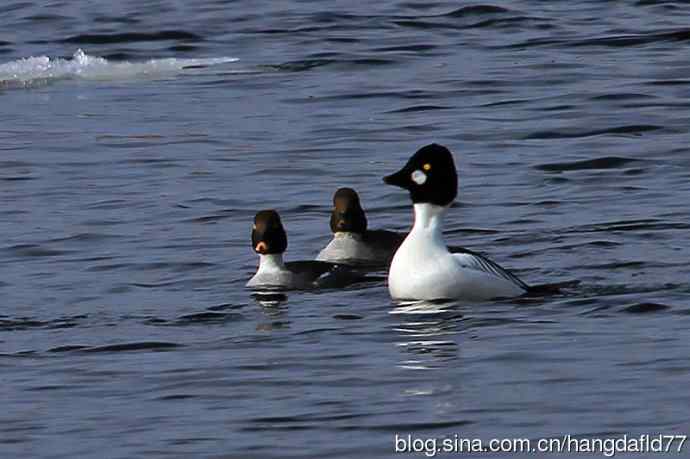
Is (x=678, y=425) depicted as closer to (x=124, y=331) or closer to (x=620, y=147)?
(x=124, y=331)

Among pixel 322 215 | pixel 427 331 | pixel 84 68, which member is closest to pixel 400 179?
pixel 427 331

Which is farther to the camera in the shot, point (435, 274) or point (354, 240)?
point (354, 240)

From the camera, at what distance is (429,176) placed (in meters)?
12.4

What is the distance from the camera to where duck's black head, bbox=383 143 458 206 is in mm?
12352

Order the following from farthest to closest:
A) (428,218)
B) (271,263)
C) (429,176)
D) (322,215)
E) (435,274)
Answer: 1. (322,215)
2. (271,263)
3. (429,176)
4. (428,218)
5. (435,274)

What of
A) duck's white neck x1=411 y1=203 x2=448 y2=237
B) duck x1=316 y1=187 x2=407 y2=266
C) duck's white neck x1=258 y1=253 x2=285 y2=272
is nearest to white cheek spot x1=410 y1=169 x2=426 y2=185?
duck's white neck x1=411 y1=203 x2=448 y2=237

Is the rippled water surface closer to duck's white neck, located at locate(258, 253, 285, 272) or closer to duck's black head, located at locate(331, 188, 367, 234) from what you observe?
duck's white neck, located at locate(258, 253, 285, 272)

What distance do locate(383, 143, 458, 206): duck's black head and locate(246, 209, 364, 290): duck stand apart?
2.60 ft

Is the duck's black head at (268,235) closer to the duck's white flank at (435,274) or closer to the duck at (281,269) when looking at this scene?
the duck at (281,269)

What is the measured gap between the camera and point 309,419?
928 cm

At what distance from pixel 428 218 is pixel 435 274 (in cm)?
34

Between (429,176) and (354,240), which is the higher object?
(429,176)

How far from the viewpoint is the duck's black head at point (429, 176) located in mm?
12352

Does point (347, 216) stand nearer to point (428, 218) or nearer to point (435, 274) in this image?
point (428, 218)
